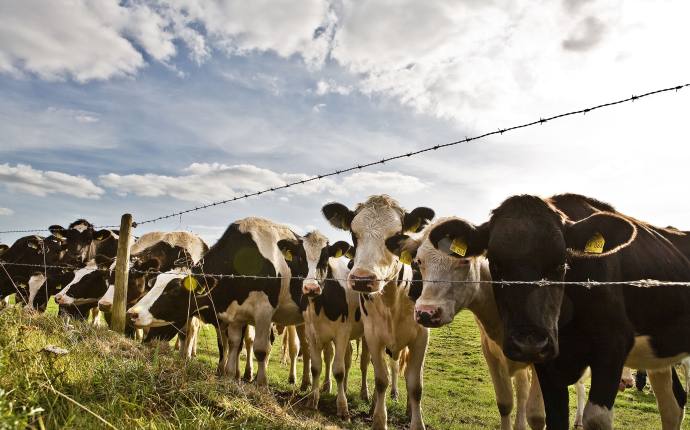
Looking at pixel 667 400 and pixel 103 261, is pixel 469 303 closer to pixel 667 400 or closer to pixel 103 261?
pixel 667 400

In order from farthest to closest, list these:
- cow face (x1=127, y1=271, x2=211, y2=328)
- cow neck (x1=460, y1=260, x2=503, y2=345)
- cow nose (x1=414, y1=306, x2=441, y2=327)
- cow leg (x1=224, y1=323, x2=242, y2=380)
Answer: cow leg (x1=224, y1=323, x2=242, y2=380) → cow face (x1=127, y1=271, x2=211, y2=328) → cow neck (x1=460, y1=260, x2=503, y2=345) → cow nose (x1=414, y1=306, x2=441, y2=327)

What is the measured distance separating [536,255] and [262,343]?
19.7ft

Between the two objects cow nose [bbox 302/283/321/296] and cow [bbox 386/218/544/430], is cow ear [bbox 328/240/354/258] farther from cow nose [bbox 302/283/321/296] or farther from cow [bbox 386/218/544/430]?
cow [bbox 386/218/544/430]

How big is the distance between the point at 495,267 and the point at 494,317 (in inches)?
73.3

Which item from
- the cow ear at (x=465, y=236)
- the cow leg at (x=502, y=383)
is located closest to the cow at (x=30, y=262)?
the cow leg at (x=502, y=383)

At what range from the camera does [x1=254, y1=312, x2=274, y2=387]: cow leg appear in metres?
8.74

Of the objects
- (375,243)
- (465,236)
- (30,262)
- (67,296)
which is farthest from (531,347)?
(30,262)

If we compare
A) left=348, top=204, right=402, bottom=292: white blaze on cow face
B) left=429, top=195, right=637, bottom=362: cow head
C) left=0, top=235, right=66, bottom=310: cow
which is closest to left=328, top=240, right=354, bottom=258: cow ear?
left=348, top=204, right=402, bottom=292: white blaze on cow face

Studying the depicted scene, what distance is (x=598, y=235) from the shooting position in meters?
4.00

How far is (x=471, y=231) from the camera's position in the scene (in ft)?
14.9

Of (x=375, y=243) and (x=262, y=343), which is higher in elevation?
(x=375, y=243)

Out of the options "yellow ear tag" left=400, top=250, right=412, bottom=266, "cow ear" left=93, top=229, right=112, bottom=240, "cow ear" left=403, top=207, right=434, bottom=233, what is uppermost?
"cow ear" left=93, top=229, right=112, bottom=240

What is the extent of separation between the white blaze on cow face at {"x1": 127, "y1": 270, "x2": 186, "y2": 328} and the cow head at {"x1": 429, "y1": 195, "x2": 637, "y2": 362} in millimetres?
5858

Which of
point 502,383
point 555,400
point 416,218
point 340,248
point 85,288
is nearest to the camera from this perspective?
point 555,400
